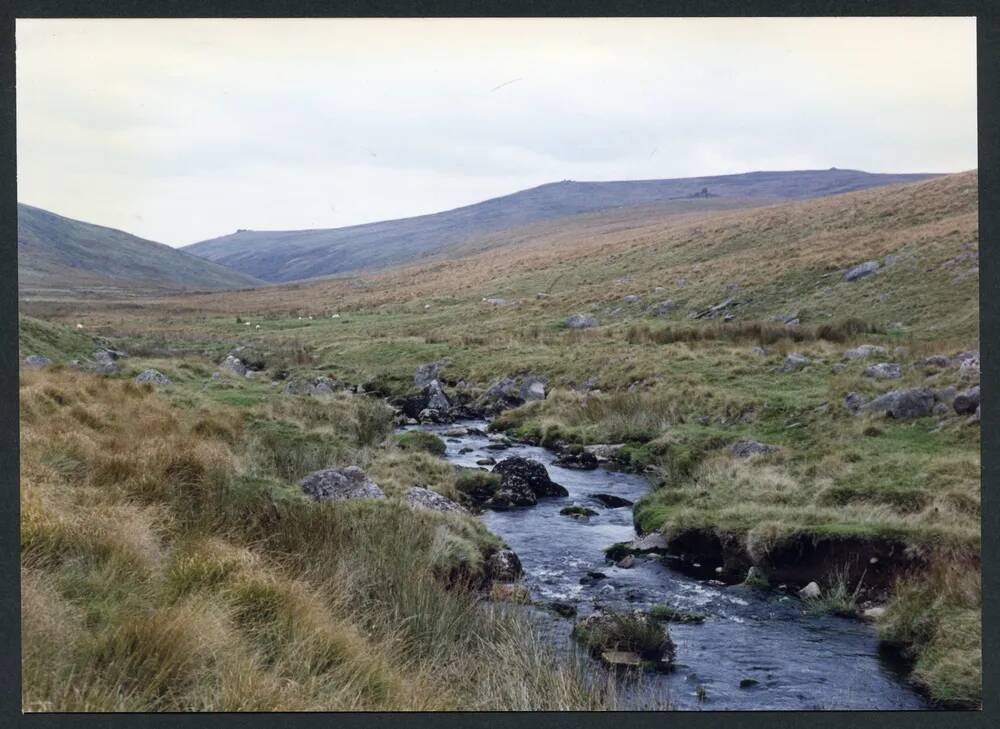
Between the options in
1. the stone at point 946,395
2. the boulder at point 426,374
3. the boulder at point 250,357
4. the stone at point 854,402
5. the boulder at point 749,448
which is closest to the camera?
the stone at point 946,395

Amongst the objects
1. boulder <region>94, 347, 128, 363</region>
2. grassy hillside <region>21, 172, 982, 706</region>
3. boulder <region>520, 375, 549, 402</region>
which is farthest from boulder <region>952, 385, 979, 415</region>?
boulder <region>94, 347, 128, 363</region>

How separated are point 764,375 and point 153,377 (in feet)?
53.6

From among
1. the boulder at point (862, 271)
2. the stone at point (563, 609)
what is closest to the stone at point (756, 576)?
the stone at point (563, 609)

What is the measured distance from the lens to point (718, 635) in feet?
29.0

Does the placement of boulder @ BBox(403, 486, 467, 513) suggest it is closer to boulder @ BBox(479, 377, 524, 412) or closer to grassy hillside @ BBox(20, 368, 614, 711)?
grassy hillside @ BBox(20, 368, 614, 711)

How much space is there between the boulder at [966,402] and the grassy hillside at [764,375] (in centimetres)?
26

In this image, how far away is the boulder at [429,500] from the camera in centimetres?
1219

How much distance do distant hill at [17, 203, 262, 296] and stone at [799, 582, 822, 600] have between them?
120m

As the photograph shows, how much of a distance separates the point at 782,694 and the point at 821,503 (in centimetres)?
496

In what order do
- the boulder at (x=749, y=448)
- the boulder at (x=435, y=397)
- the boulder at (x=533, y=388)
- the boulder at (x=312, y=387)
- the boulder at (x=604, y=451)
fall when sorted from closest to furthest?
the boulder at (x=749, y=448), the boulder at (x=604, y=451), the boulder at (x=312, y=387), the boulder at (x=435, y=397), the boulder at (x=533, y=388)

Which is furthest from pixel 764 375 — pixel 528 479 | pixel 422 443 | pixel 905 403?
pixel 422 443

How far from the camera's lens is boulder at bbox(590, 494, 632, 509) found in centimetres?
1418

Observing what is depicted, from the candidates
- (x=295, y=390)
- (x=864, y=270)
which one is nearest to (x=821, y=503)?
(x=295, y=390)

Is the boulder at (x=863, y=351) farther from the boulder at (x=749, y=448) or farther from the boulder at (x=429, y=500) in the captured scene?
the boulder at (x=429, y=500)
